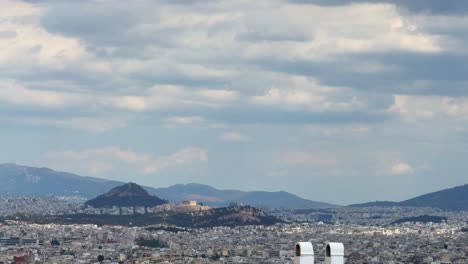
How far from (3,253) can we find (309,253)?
7075 inches

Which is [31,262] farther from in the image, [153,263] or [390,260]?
[390,260]

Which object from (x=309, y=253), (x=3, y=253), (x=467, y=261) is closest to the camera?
(x=309, y=253)

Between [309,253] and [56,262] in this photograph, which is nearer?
[309,253]

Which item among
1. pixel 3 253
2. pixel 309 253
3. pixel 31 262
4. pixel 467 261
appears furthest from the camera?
pixel 3 253

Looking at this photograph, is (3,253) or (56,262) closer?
(56,262)

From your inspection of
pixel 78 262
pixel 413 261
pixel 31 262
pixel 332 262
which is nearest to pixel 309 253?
pixel 332 262

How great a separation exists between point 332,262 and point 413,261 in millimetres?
179143

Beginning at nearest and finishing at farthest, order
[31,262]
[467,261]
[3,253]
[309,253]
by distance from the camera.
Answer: [309,253]
[31,262]
[467,261]
[3,253]

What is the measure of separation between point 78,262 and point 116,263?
16.5 ft

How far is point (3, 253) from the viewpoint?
19875cm

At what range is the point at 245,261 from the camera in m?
193

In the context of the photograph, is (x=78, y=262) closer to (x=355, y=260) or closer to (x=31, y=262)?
(x=31, y=262)

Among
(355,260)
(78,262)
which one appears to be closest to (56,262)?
(78,262)

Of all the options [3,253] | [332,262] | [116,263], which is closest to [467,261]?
A: [116,263]
